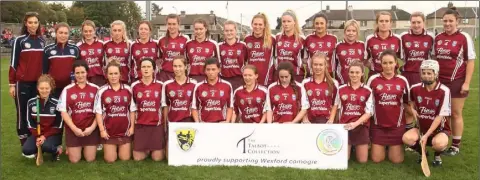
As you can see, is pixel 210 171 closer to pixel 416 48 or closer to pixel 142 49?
pixel 142 49

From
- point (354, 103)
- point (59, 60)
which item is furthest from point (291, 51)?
point (59, 60)

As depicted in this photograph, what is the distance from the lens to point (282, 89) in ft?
17.6

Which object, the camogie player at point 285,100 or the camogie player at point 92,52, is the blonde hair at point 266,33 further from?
the camogie player at point 92,52

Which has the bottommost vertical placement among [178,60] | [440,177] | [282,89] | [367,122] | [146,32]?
[440,177]

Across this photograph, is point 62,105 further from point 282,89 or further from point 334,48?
point 334,48

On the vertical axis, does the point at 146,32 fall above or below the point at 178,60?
above

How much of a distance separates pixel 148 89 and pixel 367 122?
2.58 meters

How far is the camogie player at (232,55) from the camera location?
607cm

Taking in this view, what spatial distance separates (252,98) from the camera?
5.38 meters

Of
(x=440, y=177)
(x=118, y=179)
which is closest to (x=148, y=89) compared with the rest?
(x=118, y=179)

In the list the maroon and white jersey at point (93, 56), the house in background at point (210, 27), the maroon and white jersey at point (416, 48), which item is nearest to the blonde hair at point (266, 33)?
the house in background at point (210, 27)

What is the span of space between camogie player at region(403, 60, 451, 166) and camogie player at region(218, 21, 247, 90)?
2170mm

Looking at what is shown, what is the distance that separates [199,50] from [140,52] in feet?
2.59

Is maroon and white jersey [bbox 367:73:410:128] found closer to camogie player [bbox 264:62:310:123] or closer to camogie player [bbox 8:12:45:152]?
camogie player [bbox 264:62:310:123]
